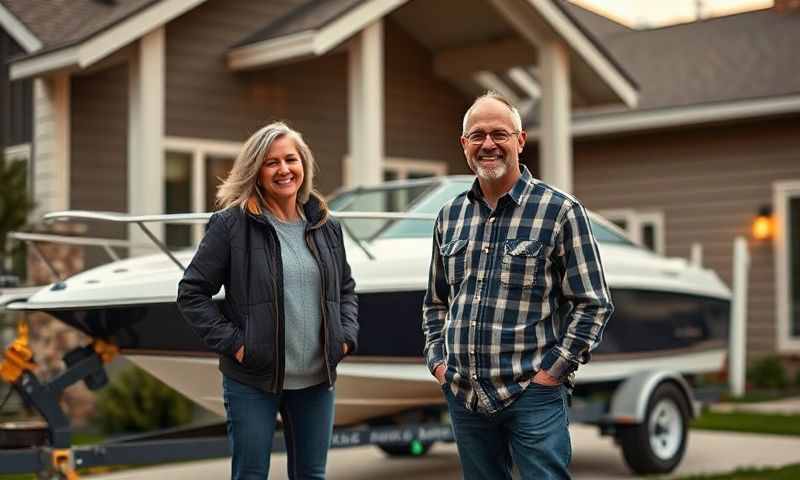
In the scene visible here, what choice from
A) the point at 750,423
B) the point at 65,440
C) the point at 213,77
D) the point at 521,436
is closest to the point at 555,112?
the point at 213,77

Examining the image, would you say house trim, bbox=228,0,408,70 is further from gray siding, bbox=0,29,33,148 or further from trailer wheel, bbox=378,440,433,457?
trailer wheel, bbox=378,440,433,457

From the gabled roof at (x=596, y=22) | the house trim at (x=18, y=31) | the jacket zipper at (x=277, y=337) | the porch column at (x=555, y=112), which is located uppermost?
the gabled roof at (x=596, y=22)

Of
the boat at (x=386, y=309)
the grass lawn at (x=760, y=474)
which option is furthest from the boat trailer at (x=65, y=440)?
the grass lawn at (x=760, y=474)

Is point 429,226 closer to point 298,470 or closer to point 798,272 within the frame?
point 298,470

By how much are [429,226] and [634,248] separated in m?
2.08

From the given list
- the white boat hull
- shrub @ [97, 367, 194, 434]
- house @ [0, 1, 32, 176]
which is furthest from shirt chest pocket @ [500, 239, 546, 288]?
house @ [0, 1, 32, 176]

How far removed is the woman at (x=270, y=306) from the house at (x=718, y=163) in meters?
11.2

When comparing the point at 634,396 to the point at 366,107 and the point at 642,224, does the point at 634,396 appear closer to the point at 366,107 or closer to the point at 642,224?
the point at 366,107

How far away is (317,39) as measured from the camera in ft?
37.0

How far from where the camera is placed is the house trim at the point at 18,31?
12.0 m

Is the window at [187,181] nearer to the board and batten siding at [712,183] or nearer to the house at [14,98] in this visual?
the house at [14,98]

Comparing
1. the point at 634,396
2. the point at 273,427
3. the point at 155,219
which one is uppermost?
the point at 155,219

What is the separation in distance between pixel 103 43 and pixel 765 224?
27.6 ft

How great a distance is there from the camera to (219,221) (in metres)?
4.41
